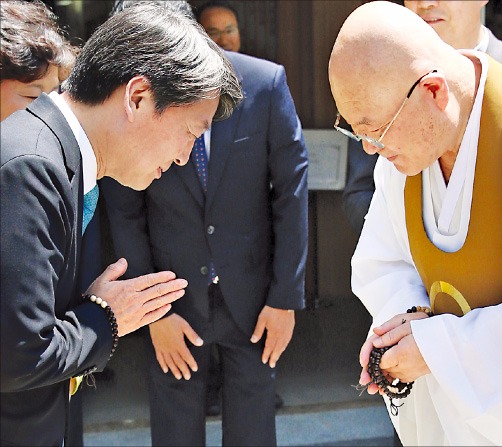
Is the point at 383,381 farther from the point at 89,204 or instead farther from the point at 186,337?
the point at 186,337

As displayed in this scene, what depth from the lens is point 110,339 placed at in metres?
1.85

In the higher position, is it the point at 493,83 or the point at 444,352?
the point at 493,83

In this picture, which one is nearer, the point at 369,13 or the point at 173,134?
the point at 173,134

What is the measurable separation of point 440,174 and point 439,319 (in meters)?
0.44

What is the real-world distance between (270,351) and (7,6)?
1581 mm

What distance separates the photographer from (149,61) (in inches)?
74.5

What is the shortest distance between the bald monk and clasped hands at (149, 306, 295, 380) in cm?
85

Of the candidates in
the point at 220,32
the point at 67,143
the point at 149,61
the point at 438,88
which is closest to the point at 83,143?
the point at 67,143

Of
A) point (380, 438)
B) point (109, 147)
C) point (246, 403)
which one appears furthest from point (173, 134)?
point (380, 438)

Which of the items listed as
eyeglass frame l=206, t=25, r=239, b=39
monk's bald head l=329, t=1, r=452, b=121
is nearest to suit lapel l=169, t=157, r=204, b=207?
monk's bald head l=329, t=1, r=452, b=121

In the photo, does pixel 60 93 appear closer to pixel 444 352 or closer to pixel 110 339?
pixel 110 339

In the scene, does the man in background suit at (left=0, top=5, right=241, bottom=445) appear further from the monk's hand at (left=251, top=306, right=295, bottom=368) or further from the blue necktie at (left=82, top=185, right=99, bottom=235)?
the monk's hand at (left=251, top=306, right=295, bottom=368)

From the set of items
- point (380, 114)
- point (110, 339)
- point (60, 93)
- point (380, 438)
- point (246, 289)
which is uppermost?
point (60, 93)

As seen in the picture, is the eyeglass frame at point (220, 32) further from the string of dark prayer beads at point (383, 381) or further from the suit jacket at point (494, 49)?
the string of dark prayer beads at point (383, 381)
